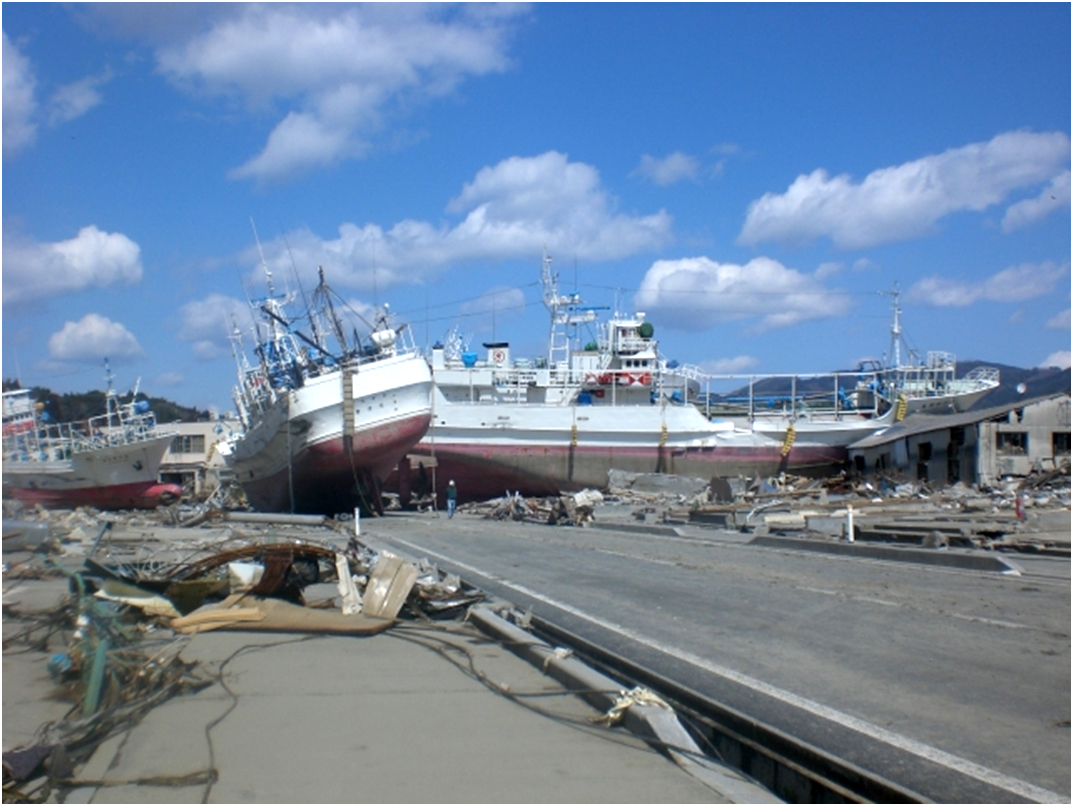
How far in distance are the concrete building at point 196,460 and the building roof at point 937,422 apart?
31.4m

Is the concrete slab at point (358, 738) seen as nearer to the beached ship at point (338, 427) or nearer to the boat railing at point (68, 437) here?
the boat railing at point (68, 437)

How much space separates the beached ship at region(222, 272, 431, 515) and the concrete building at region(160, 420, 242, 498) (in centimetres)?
1122

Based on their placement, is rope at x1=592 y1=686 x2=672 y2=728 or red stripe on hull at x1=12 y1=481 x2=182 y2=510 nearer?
rope at x1=592 y1=686 x2=672 y2=728

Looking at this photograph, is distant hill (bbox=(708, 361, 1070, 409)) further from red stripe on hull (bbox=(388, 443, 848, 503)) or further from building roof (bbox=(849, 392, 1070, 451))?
red stripe on hull (bbox=(388, 443, 848, 503))

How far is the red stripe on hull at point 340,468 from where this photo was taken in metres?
32.3

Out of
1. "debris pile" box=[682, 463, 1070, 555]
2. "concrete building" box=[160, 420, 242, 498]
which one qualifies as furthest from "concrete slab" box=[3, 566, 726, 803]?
"concrete building" box=[160, 420, 242, 498]

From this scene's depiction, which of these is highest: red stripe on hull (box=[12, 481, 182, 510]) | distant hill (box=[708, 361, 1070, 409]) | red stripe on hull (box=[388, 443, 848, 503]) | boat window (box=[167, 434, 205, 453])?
distant hill (box=[708, 361, 1070, 409])

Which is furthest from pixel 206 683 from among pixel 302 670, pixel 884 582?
pixel 884 582

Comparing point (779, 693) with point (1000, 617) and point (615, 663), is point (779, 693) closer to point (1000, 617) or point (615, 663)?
point (615, 663)

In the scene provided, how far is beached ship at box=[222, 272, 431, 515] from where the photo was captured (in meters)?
32.2

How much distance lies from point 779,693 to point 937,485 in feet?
85.7

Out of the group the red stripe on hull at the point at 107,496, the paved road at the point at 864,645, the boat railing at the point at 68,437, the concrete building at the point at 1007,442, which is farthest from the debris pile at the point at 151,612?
the concrete building at the point at 1007,442

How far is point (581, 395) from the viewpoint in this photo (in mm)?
44812

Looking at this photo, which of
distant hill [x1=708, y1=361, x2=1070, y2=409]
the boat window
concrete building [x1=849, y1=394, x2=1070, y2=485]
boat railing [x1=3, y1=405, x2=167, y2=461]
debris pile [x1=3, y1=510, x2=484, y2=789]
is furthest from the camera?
the boat window
